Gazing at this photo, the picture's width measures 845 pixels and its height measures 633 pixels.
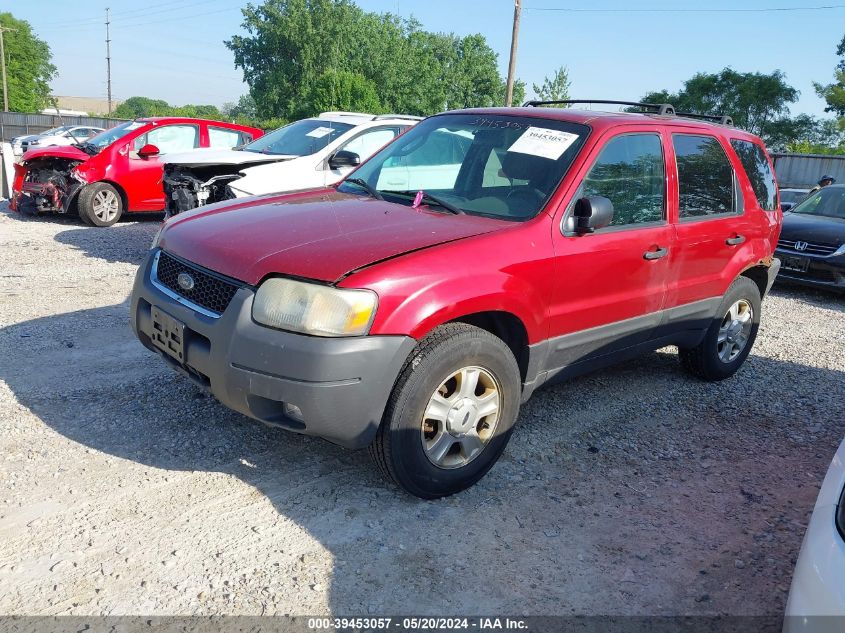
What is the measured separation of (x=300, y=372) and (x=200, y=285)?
0.79 m

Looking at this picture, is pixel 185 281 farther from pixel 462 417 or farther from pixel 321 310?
pixel 462 417

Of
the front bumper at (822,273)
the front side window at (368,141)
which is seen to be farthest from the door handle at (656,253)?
the front bumper at (822,273)

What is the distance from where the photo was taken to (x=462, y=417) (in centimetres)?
333

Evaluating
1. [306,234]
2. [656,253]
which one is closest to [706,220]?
[656,253]

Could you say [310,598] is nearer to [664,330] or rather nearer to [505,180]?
[505,180]

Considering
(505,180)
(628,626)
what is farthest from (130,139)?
(628,626)

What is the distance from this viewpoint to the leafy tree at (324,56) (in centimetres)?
6197

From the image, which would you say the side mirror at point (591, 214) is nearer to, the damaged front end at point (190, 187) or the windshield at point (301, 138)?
the damaged front end at point (190, 187)

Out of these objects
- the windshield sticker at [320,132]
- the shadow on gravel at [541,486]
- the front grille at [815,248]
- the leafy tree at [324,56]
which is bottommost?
the shadow on gravel at [541,486]

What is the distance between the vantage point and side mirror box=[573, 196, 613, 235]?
3631 mm

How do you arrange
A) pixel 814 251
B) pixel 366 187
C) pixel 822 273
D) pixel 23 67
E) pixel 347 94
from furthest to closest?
pixel 23 67 → pixel 347 94 → pixel 814 251 → pixel 822 273 → pixel 366 187

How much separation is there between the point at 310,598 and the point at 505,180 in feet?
7.86

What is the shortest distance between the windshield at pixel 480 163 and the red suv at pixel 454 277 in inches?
0.5

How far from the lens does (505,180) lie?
12.9ft
